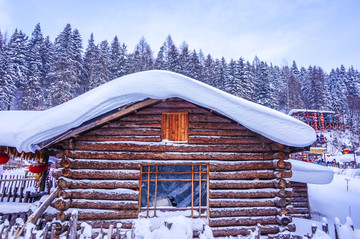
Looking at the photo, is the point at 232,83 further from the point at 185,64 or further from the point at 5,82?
the point at 5,82

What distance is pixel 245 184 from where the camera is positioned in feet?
25.6

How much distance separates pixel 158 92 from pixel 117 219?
181 inches

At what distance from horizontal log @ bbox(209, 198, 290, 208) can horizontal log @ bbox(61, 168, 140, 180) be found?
2993 mm

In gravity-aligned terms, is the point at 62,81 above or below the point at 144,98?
above

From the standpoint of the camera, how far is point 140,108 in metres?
8.00

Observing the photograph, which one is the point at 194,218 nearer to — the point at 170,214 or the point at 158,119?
the point at 170,214

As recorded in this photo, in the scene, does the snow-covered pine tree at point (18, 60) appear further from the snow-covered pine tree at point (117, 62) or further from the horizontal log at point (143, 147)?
the horizontal log at point (143, 147)

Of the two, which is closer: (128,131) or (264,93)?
(128,131)

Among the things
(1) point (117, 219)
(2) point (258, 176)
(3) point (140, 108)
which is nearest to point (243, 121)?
(2) point (258, 176)

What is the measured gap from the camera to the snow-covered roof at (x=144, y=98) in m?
6.61

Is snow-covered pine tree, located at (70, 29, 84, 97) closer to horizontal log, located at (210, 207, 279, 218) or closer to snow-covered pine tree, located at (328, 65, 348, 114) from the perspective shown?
horizontal log, located at (210, 207, 279, 218)

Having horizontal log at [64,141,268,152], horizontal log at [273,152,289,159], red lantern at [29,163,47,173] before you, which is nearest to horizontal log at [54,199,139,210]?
horizontal log at [64,141,268,152]

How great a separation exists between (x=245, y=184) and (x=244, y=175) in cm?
33

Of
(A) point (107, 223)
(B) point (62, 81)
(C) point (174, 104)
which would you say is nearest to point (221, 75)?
(B) point (62, 81)
